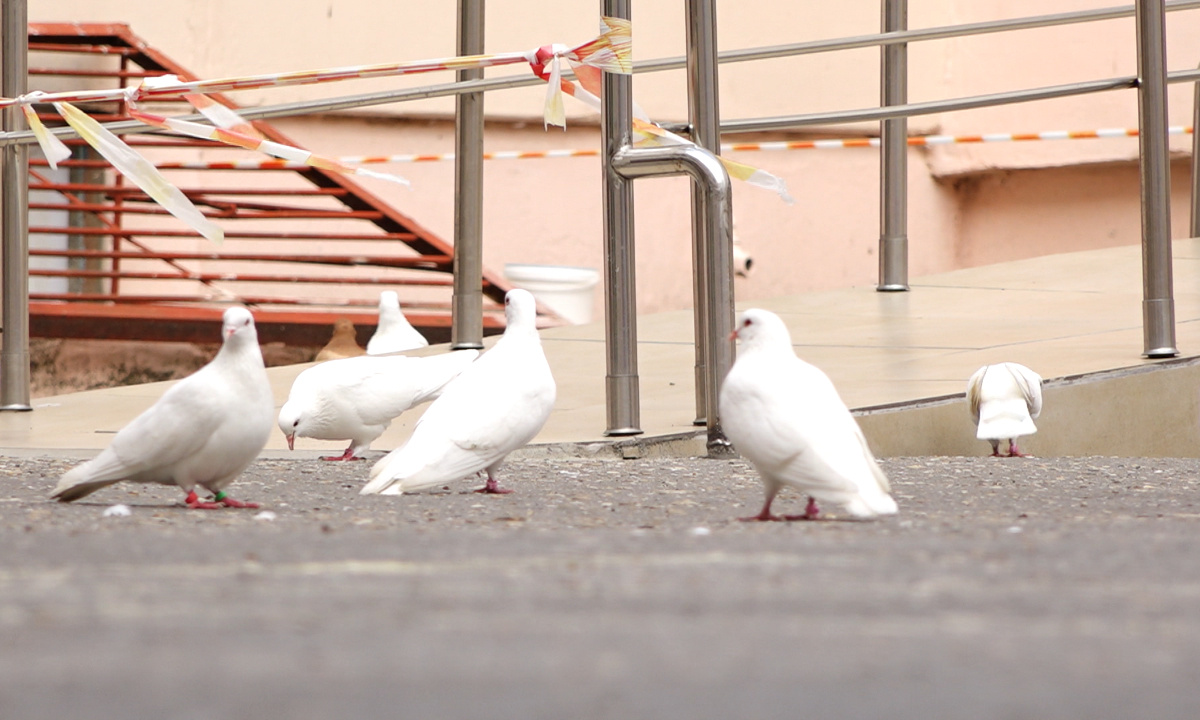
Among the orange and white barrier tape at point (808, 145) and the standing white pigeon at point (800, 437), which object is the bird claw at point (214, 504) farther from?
the orange and white barrier tape at point (808, 145)

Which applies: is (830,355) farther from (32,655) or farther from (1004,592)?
(32,655)

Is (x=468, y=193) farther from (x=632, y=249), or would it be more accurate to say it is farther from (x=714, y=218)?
(x=714, y=218)

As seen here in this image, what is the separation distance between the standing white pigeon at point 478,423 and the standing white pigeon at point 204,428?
30 cm

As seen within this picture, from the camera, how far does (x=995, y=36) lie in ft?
30.6

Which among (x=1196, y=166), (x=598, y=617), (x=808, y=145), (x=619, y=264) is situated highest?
(x=808, y=145)

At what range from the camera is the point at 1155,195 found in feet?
15.1

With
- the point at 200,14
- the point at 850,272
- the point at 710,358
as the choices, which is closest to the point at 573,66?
the point at 710,358

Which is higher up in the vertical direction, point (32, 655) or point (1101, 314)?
point (1101, 314)

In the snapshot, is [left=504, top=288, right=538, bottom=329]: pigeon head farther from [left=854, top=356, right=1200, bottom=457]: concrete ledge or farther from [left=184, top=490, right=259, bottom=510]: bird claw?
[left=854, top=356, right=1200, bottom=457]: concrete ledge

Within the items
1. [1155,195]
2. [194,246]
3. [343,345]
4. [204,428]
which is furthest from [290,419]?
[194,246]

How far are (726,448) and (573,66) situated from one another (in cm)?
109

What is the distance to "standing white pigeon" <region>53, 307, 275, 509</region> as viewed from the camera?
2686 mm

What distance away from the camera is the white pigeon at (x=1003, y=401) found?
13.2 ft

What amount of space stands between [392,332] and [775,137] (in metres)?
3.90
